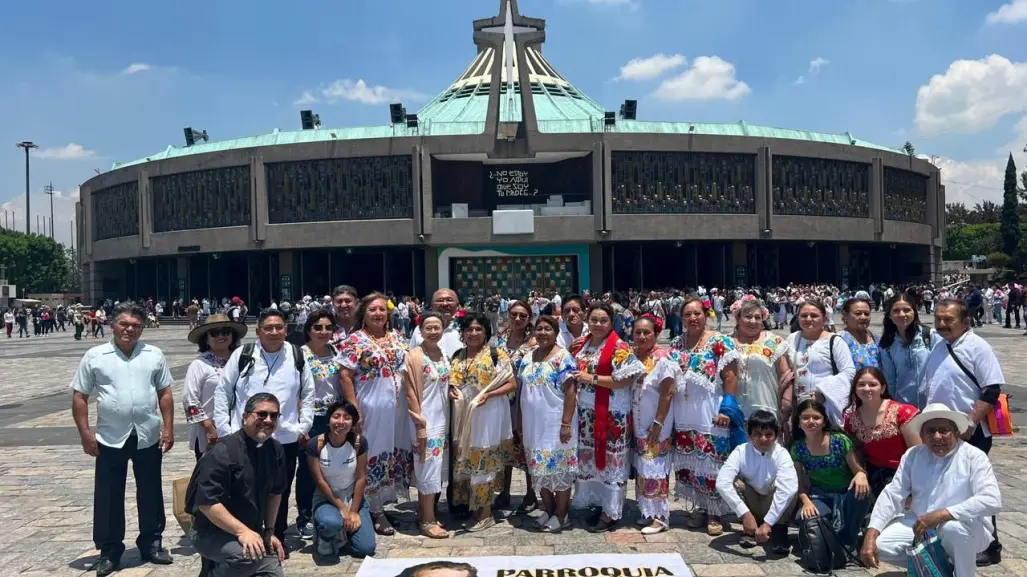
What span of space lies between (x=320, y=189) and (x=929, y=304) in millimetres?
28716

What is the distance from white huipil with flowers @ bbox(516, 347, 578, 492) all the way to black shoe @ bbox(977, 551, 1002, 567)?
9.04 ft

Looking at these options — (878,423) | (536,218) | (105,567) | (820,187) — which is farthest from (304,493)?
(820,187)

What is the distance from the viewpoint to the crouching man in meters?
4.08

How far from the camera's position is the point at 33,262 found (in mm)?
74438

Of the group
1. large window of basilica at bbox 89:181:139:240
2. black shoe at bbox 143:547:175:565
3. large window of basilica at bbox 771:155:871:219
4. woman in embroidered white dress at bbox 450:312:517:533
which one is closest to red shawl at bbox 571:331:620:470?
woman in embroidered white dress at bbox 450:312:517:533

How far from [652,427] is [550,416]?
786 mm

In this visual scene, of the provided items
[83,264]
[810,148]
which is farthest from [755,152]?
[83,264]

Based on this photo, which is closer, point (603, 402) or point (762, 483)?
point (762, 483)

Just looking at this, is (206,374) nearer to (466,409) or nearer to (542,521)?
(466,409)

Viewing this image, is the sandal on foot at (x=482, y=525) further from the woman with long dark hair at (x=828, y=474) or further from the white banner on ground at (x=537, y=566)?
A: the woman with long dark hair at (x=828, y=474)

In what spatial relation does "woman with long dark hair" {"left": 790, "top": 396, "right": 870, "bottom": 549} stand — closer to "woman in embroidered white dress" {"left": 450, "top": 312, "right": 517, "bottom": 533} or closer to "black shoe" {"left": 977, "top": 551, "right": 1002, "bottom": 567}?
"black shoe" {"left": 977, "top": 551, "right": 1002, "bottom": 567}

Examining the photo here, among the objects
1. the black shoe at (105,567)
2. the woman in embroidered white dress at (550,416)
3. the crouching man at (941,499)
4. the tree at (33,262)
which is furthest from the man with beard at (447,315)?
the tree at (33,262)

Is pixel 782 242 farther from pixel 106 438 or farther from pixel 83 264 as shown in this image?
pixel 83 264

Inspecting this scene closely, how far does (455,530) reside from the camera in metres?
5.76
